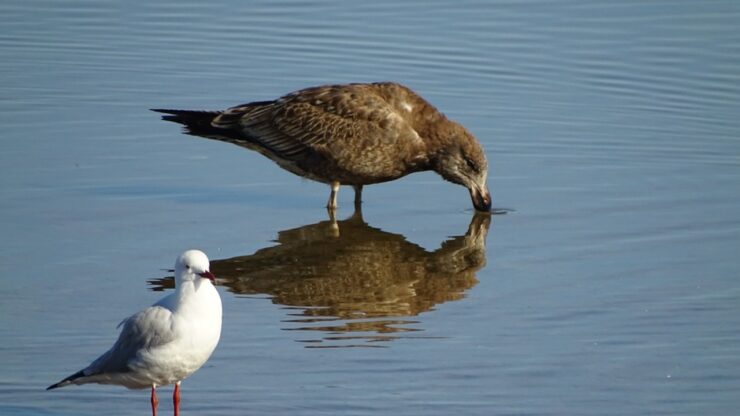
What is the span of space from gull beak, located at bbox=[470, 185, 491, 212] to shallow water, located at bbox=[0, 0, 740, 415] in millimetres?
247

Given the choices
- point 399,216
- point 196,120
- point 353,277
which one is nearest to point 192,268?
point 353,277

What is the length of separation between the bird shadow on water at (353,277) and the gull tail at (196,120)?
4.96 feet

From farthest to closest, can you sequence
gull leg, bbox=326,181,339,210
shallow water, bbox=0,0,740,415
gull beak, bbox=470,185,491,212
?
gull leg, bbox=326,181,339,210 < gull beak, bbox=470,185,491,212 < shallow water, bbox=0,0,740,415

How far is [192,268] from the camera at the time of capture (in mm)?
7758

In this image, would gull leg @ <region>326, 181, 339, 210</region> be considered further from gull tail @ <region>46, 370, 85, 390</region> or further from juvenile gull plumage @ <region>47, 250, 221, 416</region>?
gull tail @ <region>46, 370, 85, 390</region>

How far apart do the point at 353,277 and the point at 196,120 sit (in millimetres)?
2977

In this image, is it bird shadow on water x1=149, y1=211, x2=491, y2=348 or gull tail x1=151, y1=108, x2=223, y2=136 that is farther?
gull tail x1=151, y1=108, x2=223, y2=136

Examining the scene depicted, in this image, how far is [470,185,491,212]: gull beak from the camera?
1241cm

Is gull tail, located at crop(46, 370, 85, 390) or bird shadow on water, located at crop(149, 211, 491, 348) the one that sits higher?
bird shadow on water, located at crop(149, 211, 491, 348)

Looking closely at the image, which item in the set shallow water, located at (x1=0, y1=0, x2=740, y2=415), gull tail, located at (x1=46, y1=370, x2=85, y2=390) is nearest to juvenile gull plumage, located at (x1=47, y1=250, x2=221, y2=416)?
gull tail, located at (x1=46, y1=370, x2=85, y2=390)

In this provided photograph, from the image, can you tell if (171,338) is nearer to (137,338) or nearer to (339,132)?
(137,338)

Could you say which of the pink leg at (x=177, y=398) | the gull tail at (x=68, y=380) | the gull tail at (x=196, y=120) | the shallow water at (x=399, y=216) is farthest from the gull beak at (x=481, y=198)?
the gull tail at (x=68, y=380)

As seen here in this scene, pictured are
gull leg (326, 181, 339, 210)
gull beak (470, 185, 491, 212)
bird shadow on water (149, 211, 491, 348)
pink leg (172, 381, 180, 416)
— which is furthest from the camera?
gull leg (326, 181, 339, 210)

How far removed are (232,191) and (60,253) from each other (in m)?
2.15
